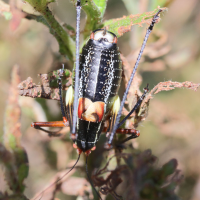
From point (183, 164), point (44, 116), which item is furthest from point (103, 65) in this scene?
point (183, 164)

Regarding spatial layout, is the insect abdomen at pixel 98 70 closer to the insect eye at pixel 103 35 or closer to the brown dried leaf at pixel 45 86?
the insect eye at pixel 103 35

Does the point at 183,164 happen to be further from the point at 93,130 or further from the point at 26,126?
the point at 26,126

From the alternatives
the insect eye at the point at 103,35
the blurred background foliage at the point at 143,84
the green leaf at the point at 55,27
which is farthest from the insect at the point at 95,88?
the blurred background foliage at the point at 143,84

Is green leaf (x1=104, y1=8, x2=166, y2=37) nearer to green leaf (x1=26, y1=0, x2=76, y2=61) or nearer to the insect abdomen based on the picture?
the insect abdomen

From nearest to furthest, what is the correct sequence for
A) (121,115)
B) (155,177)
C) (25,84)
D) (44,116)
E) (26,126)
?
(155,177), (25,84), (121,115), (44,116), (26,126)

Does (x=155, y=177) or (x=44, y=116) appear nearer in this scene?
(x=155, y=177)

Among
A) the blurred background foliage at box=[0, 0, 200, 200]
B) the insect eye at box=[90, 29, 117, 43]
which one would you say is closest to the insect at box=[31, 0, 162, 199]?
the insect eye at box=[90, 29, 117, 43]

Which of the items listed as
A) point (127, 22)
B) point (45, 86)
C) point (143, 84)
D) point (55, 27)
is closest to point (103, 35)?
point (127, 22)
